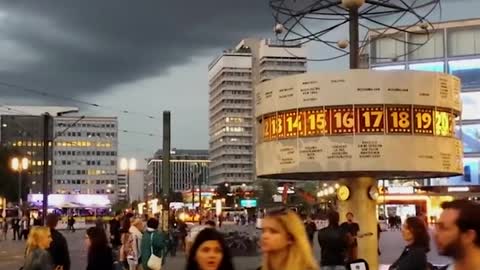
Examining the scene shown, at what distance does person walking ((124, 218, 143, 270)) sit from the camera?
18.8m

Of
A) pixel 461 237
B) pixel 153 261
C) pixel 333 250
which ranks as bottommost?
pixel 153 261

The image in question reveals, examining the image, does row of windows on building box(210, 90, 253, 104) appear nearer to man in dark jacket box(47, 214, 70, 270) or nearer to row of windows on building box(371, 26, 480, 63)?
row of windows on building box(371, 26, 480, 63)

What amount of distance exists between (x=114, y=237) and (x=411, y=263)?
18.4 meters

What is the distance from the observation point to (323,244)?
14.0 m

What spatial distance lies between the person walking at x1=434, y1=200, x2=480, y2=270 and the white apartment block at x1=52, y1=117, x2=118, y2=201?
136 metres

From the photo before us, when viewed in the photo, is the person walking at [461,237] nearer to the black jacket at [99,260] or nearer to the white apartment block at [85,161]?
the black jacket at [99,260]

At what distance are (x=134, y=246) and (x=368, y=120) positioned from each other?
28.8 ft

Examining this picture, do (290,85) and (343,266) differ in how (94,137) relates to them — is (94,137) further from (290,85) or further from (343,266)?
(343,266)

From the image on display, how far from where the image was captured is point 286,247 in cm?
523

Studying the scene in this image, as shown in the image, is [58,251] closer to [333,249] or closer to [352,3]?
[333,249]

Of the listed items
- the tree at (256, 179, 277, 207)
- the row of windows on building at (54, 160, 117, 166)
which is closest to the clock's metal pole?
the tree at (256, 179, 277, 207)

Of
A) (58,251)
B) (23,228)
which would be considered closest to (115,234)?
(58,251)

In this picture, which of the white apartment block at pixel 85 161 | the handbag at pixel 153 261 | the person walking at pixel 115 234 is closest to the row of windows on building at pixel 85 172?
the white apartment block at pixel 85 161

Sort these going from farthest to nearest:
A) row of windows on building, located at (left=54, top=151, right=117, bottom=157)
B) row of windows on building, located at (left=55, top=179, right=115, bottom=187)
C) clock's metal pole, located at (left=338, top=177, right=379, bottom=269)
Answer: row of windows on building, located at (left=55, top=179, right=115, bottom=187) < row of windows on building, located at (left=54, top=151, right=117, bottom=157) < clock's metal pole, located at (left=338, top=177, right=379, bottom=269)
